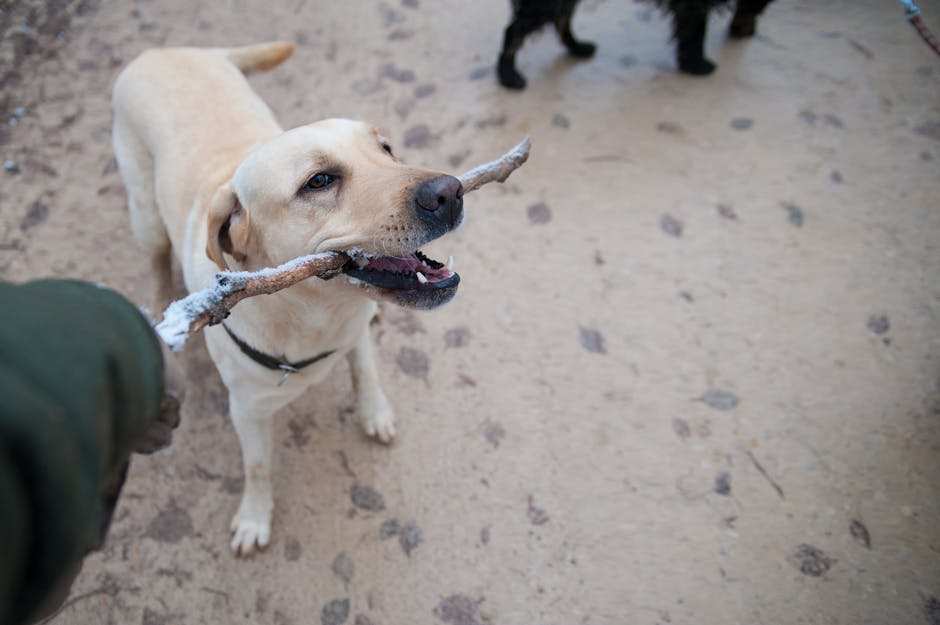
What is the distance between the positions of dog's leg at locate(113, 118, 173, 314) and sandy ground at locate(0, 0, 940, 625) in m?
0.36

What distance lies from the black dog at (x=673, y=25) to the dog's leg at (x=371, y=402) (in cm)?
233

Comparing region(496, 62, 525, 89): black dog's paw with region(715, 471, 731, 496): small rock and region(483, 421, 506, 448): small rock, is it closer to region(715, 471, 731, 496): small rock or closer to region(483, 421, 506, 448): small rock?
region(483, 421, 506, 448): small rock

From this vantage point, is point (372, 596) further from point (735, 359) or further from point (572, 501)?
point (735, 359)

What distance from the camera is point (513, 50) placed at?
12.5 feet

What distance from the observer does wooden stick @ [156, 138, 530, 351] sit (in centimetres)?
116

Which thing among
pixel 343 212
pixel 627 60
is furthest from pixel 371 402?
pixel 627 60

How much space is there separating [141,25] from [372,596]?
4335mm

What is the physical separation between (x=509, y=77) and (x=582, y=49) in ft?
2.06

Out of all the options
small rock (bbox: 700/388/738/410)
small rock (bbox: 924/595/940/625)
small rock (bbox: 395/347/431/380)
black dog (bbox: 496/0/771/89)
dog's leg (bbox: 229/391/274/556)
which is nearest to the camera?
small rock (bbox: 924/595/940/625)

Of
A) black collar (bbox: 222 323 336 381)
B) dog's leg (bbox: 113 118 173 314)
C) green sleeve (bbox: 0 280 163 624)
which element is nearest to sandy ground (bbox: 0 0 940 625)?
dog's leg (bbox: 113 118 173 314)

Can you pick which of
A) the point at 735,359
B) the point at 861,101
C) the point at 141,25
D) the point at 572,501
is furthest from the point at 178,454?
the point at 861,101

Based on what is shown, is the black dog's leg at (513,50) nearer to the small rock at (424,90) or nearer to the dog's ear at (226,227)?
the small rock at (424,90)

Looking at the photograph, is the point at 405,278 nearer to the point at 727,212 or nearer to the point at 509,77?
the point at 727,212

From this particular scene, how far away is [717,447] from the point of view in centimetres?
257
